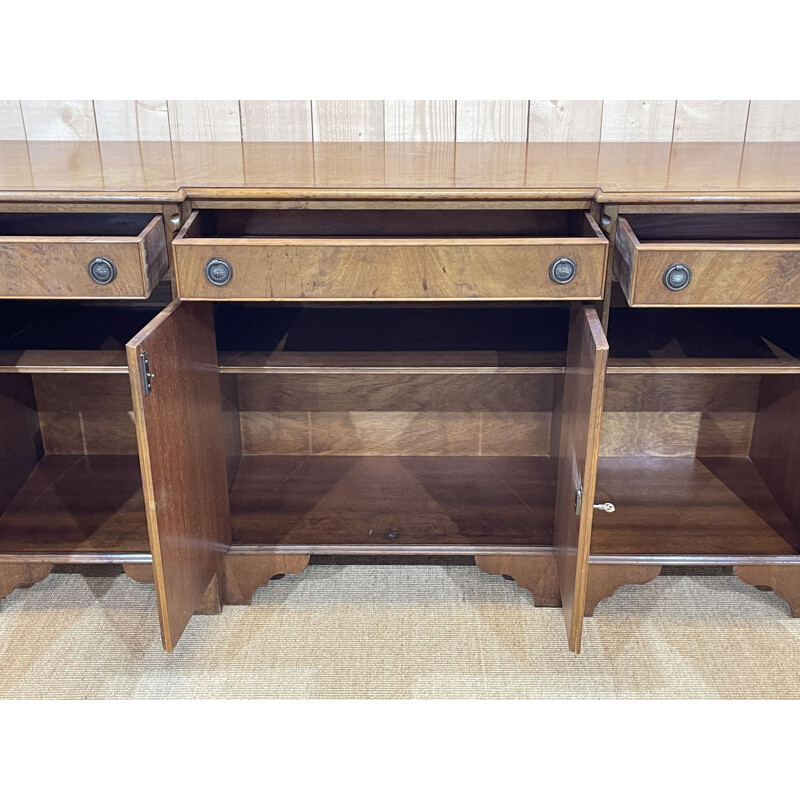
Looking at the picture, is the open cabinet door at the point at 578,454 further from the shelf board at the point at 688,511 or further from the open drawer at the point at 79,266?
the open drawer at the point at 79,266

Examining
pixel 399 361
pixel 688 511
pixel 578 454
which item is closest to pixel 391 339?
pixel 399 361

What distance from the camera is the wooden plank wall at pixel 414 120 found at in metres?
1.59

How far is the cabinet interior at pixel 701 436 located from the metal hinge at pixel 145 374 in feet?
2.32

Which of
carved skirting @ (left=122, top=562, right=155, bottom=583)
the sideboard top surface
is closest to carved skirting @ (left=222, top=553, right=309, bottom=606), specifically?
carved skirting @ (left=122, top=562, right=155, bottom=583)

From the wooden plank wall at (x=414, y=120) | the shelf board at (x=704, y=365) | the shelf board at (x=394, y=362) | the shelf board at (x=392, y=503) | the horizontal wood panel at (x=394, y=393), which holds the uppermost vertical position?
the wooden plank wall at (x=414, y=120)

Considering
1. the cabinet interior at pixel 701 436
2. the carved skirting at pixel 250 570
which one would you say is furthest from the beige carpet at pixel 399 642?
the cabinet interior at pixel 701 436

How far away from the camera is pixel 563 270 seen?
1176mm

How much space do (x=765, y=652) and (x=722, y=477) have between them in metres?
0.40

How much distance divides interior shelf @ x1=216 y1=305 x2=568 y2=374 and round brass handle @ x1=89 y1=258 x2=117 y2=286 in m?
0.30

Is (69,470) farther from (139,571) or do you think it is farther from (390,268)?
(390,268)

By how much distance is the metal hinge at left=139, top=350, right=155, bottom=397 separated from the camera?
1.09 m

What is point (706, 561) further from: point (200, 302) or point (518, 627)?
point (200, 302)

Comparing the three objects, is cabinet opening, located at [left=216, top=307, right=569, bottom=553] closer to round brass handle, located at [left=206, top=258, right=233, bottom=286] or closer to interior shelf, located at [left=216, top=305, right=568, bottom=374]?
interior shelf, located at [left=216, top=305, right=568, bottom=374]

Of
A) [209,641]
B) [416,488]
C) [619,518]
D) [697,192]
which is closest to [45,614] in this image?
[209,641]
